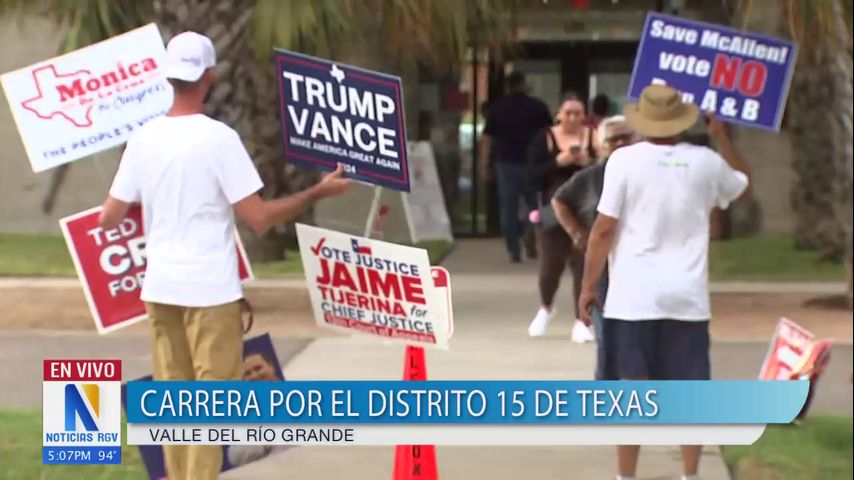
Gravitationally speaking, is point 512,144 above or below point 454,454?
above

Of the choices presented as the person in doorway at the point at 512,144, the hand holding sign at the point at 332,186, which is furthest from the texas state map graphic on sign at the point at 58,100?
the person in doorway at the point at 512,144

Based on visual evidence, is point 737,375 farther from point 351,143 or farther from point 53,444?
point 53,444

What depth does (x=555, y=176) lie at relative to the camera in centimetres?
673

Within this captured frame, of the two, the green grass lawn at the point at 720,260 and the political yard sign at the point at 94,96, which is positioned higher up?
the political yard sign at the point at 94,96

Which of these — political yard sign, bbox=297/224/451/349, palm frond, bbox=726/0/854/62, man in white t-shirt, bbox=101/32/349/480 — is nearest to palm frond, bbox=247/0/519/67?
man in white t-shirt, bbox=101/32/349/480

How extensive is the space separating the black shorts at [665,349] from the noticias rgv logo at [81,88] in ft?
7.02

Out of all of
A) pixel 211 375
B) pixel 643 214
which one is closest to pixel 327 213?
pixel 211 375

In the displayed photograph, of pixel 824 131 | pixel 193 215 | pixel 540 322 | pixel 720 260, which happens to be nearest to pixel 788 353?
pixel 720 260

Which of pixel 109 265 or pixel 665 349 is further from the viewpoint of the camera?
pixel 665 349

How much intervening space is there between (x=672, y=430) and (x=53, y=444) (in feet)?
7.21

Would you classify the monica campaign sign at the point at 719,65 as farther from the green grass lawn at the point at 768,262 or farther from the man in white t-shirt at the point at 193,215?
the man in white t-shirt at the point at 193,215

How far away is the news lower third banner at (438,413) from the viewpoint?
5.12m

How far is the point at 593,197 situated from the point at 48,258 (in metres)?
2.17

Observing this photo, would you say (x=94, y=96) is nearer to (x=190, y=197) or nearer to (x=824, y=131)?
(x=190, y=197)
